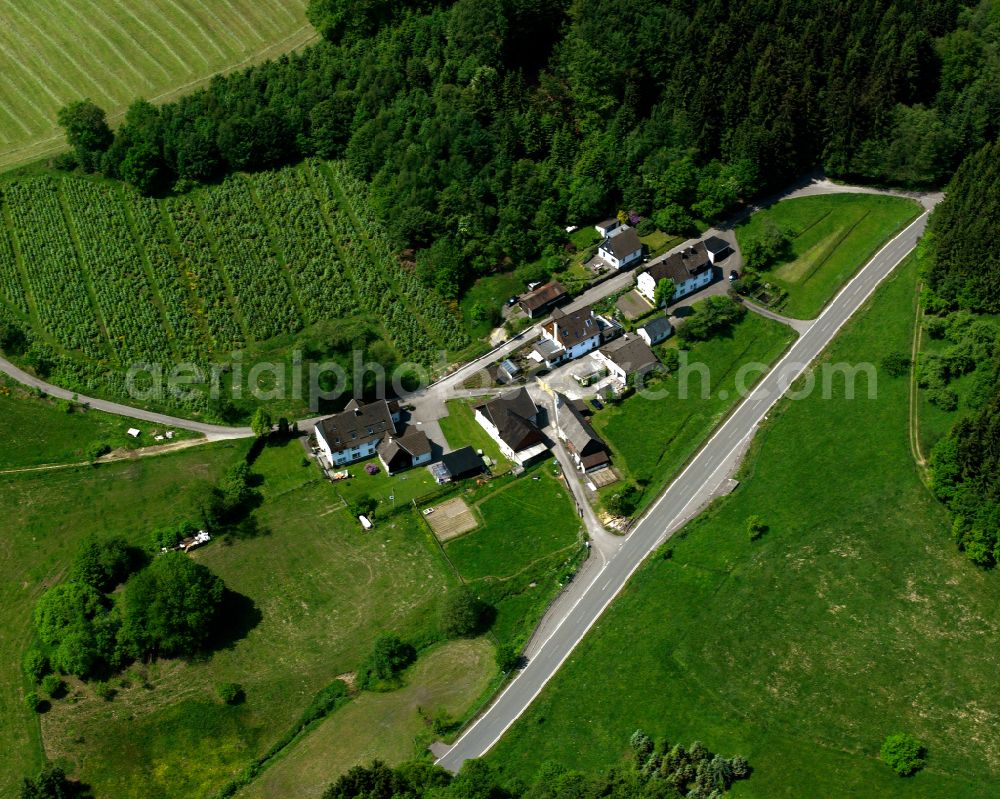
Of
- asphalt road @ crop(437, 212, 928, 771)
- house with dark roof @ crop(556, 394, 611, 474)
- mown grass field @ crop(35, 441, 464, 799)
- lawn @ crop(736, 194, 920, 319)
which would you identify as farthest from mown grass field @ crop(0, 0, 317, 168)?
asphalt road @ crop(437, 212, 928, 771)

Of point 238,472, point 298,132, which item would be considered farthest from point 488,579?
point 298,132

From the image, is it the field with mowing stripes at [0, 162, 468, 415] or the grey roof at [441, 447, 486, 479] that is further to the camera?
the field with mowing stripes at [0, 162, 468, 415]

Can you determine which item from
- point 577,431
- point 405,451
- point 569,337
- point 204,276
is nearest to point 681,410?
point 577,431

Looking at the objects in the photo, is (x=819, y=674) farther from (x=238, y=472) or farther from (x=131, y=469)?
(x=131, y=469)

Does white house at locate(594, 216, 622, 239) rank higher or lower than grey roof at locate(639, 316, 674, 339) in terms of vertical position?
higher

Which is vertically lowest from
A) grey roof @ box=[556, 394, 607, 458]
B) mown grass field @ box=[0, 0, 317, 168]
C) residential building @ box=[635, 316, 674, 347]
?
grey roof @ box=[556, 394, 607, 458]

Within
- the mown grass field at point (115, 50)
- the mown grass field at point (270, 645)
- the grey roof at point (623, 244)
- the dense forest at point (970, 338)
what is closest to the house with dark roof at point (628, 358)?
the grey roof at point (623, 244)

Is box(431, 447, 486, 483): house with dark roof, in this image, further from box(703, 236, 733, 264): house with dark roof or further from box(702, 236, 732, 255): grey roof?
box(702, 236, 732, 255): grey roof

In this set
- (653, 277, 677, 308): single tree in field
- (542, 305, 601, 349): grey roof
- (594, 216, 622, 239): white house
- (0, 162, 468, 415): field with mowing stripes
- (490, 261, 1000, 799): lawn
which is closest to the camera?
(490, 261, 1000, 799): lawn
